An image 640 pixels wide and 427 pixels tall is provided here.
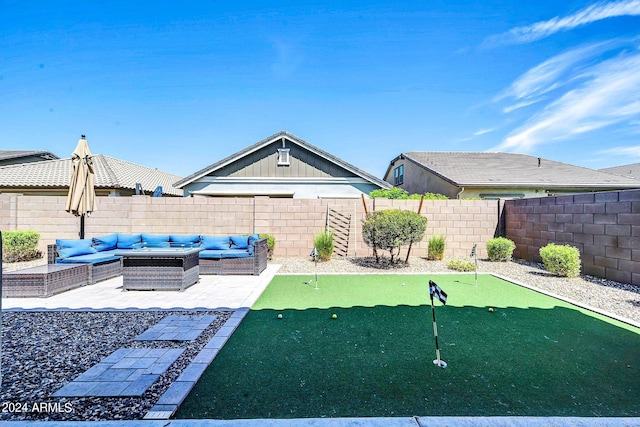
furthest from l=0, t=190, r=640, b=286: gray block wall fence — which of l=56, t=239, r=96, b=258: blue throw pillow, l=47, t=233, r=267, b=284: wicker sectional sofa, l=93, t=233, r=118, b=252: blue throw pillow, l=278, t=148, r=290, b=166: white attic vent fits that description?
l=278, t=148, r=290, b=166: white attic vent

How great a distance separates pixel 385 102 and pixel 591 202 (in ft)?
25.3

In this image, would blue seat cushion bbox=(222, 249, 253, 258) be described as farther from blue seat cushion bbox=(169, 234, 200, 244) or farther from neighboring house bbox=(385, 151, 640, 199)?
neighboring house bbox=(385, 151, 640, 199)

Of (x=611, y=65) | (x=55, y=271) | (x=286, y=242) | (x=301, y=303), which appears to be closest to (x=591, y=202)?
(x=611, y=65)

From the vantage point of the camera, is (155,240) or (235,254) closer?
(235,254)

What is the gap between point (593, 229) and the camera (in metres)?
7.19

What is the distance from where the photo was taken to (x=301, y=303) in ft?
17.6

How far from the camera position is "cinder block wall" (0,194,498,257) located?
9812 millimetres

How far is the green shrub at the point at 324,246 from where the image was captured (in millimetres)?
9344

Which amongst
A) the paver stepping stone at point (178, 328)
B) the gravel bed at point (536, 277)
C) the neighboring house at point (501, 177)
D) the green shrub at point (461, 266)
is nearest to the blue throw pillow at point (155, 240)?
the gravel bed at point (536, 277)

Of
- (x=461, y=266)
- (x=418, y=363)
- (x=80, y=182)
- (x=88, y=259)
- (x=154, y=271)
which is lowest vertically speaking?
(x=418, y=363)

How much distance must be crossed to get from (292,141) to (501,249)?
1022cm

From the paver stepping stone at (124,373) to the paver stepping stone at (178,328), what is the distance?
34 cm

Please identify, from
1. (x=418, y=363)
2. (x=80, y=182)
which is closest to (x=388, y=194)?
(x=80, y=182)

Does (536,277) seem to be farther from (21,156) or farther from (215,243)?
(21,156)
